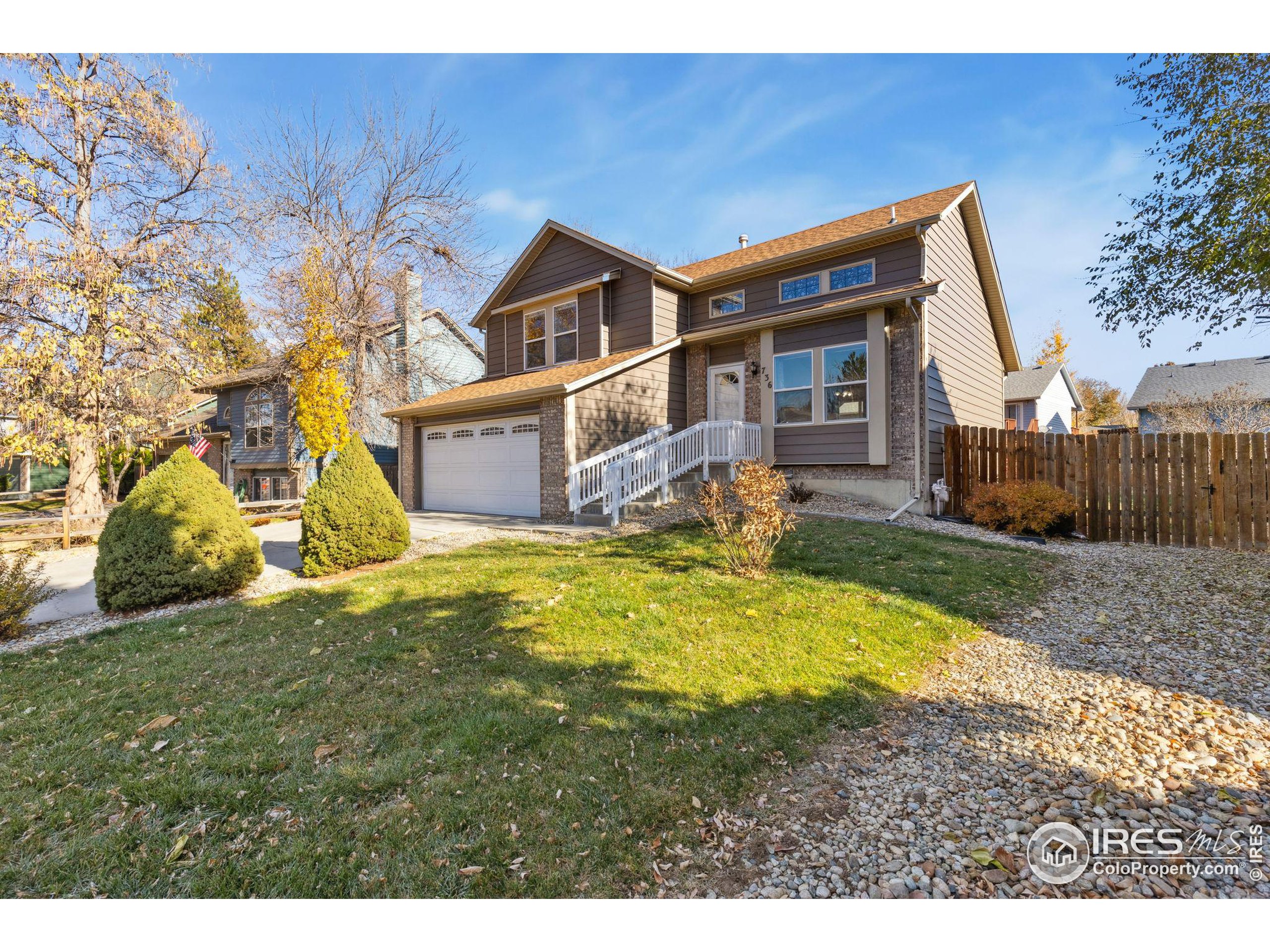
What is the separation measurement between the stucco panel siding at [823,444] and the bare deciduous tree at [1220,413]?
1695cm

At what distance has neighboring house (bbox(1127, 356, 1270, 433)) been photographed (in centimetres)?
2666

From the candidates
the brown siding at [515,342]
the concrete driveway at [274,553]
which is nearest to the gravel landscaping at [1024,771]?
the concrete driveway at [274,553]

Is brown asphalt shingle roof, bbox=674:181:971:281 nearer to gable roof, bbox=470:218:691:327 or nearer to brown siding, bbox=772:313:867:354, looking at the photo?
gable roof, bbox=470:218:691:327

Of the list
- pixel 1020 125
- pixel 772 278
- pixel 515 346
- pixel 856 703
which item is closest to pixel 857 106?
pixel 1020 125

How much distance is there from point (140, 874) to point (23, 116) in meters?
14.5

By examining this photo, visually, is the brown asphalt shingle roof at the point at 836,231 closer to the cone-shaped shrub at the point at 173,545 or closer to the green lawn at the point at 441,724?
the green lawn at the point at 441,724

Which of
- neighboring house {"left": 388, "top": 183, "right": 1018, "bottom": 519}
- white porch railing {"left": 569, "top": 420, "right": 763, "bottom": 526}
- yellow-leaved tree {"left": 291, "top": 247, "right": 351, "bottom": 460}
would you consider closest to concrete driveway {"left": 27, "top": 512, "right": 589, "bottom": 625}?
white porch railing {"left": 569, "top": 420, "right": 763, "bottom": 526}

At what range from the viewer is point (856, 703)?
356 centimetres

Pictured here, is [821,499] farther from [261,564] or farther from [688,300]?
[261,564]

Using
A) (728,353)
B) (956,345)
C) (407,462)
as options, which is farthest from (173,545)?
(956,345)

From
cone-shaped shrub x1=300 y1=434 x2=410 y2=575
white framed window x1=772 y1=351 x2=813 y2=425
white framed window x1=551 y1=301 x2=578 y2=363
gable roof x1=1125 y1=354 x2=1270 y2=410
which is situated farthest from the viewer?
gable roof x1=1125 y1=354 x2=1270 y2=410

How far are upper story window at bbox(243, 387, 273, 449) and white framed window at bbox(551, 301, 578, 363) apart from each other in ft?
47.3

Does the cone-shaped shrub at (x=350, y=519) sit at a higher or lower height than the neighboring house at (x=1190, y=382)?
lower

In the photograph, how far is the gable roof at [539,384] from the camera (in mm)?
11805
